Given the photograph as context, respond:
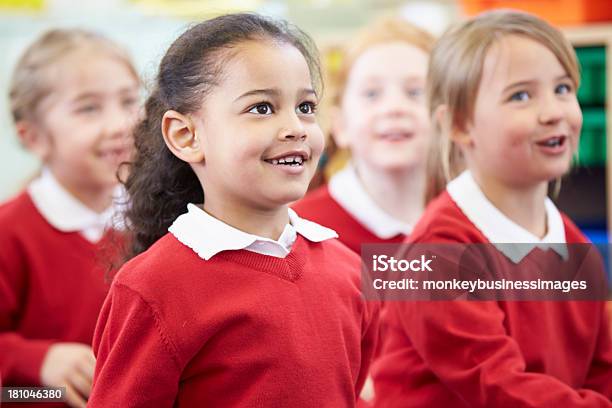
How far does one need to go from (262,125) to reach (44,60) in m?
0.66

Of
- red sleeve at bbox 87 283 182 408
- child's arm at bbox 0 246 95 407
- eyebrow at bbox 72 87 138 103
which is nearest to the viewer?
red sleeve at bbox 87 283 182 408

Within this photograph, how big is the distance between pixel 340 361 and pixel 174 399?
127 mm

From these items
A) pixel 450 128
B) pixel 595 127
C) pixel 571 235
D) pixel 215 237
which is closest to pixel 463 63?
pixel 450 128

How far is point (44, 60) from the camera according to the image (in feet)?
4.03

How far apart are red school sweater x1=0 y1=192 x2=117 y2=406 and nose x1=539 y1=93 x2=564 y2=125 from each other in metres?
0.55

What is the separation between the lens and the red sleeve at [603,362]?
79 centimetres

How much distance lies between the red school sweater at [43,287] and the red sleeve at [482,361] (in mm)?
456

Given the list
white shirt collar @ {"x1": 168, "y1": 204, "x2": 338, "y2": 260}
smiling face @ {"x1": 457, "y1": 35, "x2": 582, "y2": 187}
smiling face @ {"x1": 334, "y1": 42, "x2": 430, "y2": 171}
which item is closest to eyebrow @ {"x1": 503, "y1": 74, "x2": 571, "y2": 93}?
smiling face @ {"x1": 457, "y1": 35, "x2": 582, "y2": 187}

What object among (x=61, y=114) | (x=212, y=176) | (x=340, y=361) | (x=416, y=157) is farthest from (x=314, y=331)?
(x=61, y=114)

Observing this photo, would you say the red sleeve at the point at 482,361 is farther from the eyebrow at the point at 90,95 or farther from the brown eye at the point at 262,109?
the eyebrow at the point at 90,95

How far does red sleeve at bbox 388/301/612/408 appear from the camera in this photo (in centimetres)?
73

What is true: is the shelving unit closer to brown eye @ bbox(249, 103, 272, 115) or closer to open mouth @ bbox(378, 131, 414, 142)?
open mouth @ bbox(378, 131, 414, 142)

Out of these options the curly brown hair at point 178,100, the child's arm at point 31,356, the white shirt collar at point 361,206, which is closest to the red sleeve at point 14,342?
the child's arm at point 31,356

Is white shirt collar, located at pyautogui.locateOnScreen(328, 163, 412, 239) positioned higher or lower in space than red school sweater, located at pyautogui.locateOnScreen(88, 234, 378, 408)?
higher
